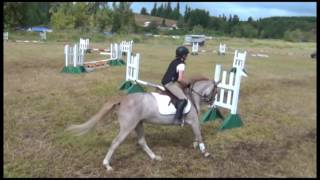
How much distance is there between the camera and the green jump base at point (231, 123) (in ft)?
25.6

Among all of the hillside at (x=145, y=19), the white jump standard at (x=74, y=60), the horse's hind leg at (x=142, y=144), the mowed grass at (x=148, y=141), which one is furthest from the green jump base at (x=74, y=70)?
the hillside at (x=145, y=19)

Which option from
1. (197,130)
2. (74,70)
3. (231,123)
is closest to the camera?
(197,130)

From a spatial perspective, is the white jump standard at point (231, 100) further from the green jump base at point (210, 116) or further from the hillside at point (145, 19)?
the hillside at point (145, 19)

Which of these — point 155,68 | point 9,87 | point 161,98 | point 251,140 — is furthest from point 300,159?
point 155,68

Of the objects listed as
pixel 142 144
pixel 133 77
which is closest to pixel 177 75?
pixel 142 144

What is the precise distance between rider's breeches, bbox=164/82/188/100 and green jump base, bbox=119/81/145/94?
5.03m

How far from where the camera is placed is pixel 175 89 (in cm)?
608

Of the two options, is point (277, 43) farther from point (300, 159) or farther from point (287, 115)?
point (300, 159)

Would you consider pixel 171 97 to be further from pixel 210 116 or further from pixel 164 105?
pixel 210 116

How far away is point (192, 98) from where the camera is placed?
6.45 metres

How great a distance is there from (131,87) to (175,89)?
5.31 meters

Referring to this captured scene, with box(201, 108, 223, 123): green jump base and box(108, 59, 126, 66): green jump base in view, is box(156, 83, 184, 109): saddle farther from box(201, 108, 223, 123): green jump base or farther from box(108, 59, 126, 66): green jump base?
box(108, 59, 126, 66): green jump base

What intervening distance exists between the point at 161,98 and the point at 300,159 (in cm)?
238

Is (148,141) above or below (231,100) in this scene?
below
